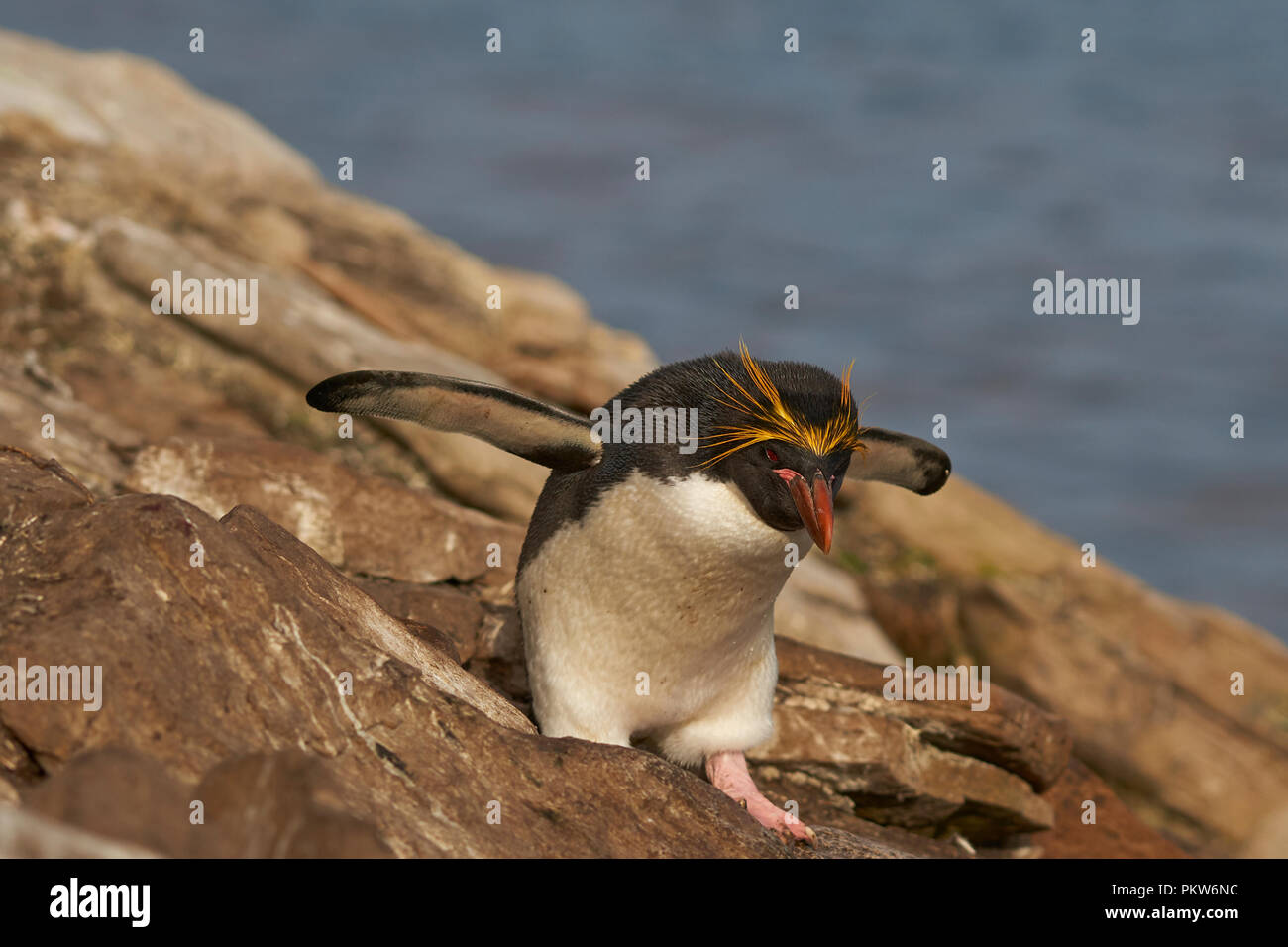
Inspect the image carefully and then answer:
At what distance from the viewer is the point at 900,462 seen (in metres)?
6.53

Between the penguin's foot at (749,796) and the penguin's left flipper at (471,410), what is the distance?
5.01 ft

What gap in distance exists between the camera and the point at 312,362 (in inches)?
455

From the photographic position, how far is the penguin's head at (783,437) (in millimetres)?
4891

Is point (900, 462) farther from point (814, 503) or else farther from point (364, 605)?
point (364, 605)

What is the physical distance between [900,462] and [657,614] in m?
1.98

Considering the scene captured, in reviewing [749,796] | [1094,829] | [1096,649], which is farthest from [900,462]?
[1096,649]

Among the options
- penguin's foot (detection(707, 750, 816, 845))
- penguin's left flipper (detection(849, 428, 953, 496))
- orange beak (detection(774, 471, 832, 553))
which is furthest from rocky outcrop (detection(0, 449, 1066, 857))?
penguin's left flipper (detection(849, 428, 953, 496))

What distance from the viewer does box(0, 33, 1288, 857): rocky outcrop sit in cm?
333

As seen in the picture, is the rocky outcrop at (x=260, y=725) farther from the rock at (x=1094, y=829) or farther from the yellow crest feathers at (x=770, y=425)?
the rock at (x=1094, y=829)

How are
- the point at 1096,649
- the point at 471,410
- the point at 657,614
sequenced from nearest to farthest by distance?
the point at 657,614
the point at 471,410
the point at 1096,649

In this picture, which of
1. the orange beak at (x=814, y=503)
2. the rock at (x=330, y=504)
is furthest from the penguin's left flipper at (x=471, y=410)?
the rock at (x=330, y=504)

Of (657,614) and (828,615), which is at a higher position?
(828,615)
